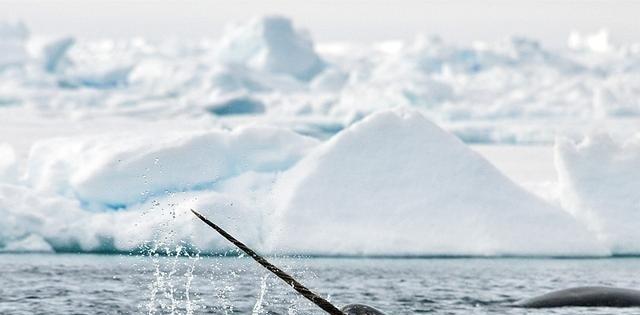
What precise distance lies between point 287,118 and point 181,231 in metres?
38.1

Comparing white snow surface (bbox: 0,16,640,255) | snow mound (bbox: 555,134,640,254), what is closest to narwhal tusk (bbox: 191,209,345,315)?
white snow surface (bbox: 0,16,640,255)

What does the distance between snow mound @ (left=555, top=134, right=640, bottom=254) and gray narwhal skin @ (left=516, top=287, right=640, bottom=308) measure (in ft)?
17.0

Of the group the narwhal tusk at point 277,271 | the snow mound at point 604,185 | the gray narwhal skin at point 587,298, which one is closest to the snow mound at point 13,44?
the snow mound at point 604,185

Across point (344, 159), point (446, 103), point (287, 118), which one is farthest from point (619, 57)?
point (344, 159)

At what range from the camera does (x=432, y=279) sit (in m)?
16.1

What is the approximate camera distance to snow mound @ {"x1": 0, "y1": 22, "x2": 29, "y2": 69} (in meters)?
63.6

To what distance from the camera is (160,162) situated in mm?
18734

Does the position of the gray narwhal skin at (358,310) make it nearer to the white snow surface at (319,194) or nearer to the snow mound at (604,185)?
the white snow surface at (319,194)

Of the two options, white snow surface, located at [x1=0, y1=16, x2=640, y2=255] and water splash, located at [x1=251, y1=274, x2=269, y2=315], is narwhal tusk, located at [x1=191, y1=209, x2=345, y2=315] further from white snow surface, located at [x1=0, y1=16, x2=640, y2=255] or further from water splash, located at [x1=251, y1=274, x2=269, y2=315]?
white snow surface, located at [x1=0, y1=16, x2=640, y2=255]

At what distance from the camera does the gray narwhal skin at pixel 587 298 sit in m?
13.4

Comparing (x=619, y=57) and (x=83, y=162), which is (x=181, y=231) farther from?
(x=619, y=57)

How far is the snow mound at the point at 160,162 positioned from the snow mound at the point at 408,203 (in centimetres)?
65

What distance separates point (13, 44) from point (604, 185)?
5136 centimetres

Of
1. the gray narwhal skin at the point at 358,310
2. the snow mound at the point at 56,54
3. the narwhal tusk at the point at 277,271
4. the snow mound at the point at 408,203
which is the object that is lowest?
the gray narwhal skin at the point at 358,310
